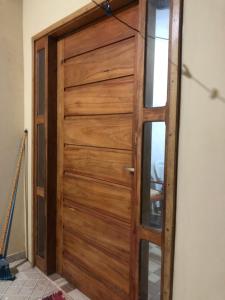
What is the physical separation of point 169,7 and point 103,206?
4.10ft

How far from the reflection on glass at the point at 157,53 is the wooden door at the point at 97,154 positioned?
4.9 inches

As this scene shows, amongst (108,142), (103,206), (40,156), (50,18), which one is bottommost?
(103,206)

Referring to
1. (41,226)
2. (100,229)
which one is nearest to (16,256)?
(41,226)

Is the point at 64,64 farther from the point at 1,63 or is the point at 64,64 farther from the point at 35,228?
the point at 35,228

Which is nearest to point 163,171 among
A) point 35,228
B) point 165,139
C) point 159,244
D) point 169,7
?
point 165,139

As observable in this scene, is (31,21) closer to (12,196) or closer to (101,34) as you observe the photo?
(101,34)

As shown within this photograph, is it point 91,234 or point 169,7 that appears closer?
point 169,7

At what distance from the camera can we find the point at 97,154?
179 centimetres

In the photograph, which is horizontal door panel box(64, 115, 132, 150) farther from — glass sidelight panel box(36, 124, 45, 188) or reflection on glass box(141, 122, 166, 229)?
glass sidelight panel box(36, 124, 45, 188)

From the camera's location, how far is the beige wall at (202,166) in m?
1.06

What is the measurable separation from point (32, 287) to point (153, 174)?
1426 millimetres

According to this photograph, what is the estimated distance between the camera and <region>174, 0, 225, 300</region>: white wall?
1063mm

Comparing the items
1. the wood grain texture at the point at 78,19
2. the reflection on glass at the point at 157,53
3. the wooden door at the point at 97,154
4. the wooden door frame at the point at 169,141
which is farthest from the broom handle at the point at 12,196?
the reflection on glass at the point at 157,53

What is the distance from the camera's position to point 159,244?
4.32 ft
